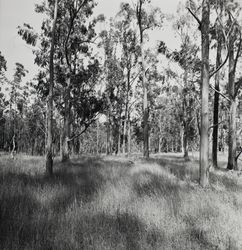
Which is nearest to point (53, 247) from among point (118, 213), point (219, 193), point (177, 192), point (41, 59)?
point (118, 213)

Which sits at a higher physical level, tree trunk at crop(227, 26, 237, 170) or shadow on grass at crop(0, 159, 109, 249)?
tree trunk at crop(227, 26, 237, 170)

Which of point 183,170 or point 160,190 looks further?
point 183,170

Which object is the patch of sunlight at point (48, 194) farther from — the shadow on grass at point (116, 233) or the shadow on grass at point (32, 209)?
the shadow on grass at point (116, 233)

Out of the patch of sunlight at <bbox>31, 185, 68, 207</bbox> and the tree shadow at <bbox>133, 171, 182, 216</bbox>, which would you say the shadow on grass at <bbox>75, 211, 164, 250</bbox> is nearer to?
the tree shadow at <bbox>133, 171, 182, 216</bbox>

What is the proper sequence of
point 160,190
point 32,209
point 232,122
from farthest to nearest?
1. point 232,122
2. point 160,190
3. point 32,209

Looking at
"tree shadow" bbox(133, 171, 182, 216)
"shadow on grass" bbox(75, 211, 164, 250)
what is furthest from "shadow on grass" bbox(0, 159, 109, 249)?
"tree shadow" bbox(133, 171, 182, 216)

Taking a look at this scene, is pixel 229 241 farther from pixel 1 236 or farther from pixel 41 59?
pixel 41 59

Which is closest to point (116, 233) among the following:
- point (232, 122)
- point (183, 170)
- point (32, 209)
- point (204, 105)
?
point (32, 209)

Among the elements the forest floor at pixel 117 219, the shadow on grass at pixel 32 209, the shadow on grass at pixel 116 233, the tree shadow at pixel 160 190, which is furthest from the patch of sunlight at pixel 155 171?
the shadow on grass at pixel 116 233

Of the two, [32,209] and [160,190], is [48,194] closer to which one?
[32,209]

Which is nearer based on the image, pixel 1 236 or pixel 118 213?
pixel 1 236

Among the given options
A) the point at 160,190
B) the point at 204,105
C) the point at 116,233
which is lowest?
the point at 116,233

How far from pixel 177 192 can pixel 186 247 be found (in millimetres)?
2428

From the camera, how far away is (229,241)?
2.70 metres
